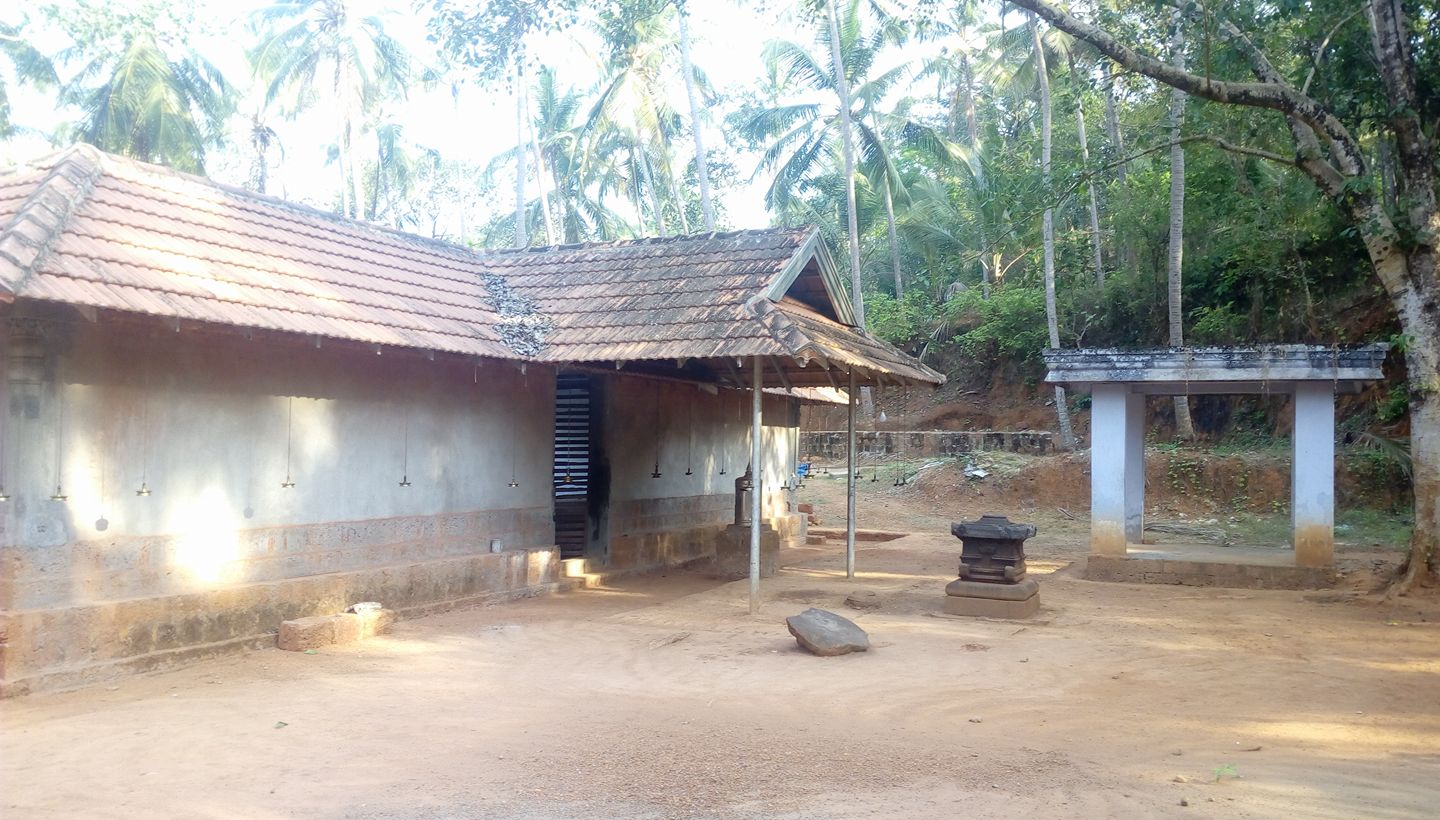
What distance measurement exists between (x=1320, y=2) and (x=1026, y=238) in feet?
48.5

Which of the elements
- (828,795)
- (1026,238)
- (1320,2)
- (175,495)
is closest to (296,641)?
(175,495)

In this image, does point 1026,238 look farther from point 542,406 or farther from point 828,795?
point 828,795

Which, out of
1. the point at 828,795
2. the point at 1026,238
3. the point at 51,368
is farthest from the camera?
the point at 1026,238

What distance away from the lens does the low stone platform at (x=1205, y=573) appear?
12281 mm

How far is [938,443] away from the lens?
2502cm

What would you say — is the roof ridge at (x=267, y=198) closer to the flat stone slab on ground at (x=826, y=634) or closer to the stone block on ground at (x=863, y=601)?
the stone block on ground at (x=863, y=601)

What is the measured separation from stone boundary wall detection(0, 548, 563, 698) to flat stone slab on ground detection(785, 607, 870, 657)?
4011 millimetres

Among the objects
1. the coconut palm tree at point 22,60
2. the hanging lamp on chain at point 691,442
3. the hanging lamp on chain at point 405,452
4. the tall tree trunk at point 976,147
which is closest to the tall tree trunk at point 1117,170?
the tall tree trunk at point 976,147

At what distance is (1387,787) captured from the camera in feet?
16.5

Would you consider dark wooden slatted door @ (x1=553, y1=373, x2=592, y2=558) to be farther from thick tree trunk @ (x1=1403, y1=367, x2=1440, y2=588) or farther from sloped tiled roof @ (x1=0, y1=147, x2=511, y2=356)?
thick tree trunk @ (x1=1403, y1=367, x2=1440, y2=588)

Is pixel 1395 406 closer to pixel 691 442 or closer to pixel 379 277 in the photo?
pixel 691 442

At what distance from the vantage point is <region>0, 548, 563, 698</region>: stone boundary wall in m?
6.91

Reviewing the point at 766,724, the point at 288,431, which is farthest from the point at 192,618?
the point at 766,724

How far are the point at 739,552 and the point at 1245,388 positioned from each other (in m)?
7.30
